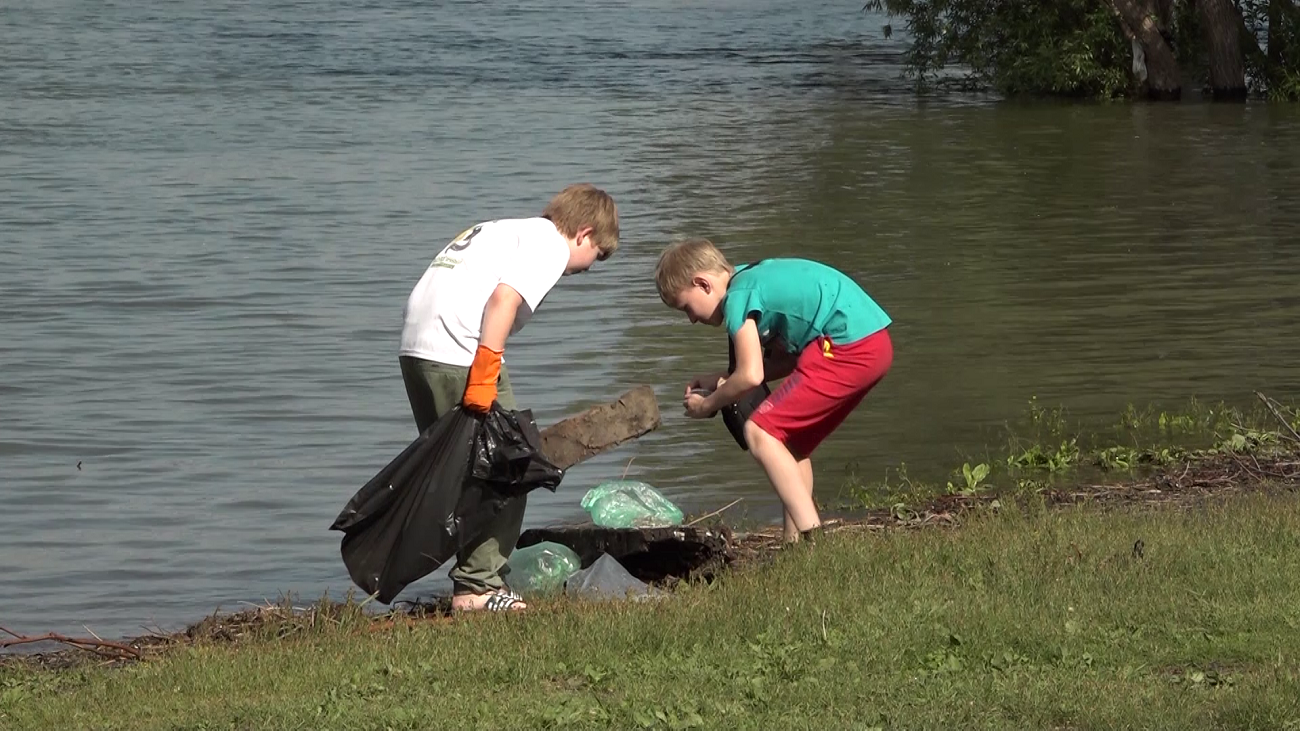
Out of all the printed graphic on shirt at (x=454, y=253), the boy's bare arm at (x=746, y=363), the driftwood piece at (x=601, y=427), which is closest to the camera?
the printed graphic on shirt at (x=454, y=253)

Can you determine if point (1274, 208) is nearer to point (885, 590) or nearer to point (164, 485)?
point (164, 485)

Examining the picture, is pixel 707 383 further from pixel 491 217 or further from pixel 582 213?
pixel 491 217

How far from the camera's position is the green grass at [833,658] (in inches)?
196

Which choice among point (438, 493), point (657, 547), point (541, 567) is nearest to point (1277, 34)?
point (657, 547)

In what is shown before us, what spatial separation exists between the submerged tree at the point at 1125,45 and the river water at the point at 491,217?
2.88 ft

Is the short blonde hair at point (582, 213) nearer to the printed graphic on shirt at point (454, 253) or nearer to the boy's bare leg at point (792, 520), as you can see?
the printed graphic on shirt at point (454, 253)

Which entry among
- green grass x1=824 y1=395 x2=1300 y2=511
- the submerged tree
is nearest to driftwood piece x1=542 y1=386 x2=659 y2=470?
green grass x1=824 y1=395 x2=1300 y2=511

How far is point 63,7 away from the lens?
50.8 metres

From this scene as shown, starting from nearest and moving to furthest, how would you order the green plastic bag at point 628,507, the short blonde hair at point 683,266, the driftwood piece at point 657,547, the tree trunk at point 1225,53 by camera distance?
the short blonde hair at point 683,266 < the driftwood piece at point 657,547 < the green plastic bag at point 628,507 < the tree trunk at point 1225,53

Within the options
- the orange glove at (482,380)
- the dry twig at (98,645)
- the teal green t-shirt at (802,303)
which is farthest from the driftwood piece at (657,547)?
the dry twig at (98,645)

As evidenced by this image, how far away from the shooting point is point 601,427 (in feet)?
24.4

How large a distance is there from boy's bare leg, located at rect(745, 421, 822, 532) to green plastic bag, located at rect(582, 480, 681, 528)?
0.79 m

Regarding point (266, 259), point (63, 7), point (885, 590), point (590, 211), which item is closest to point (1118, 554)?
point (885, 590)

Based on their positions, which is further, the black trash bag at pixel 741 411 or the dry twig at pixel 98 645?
the black trash bag at pixel 741 411
